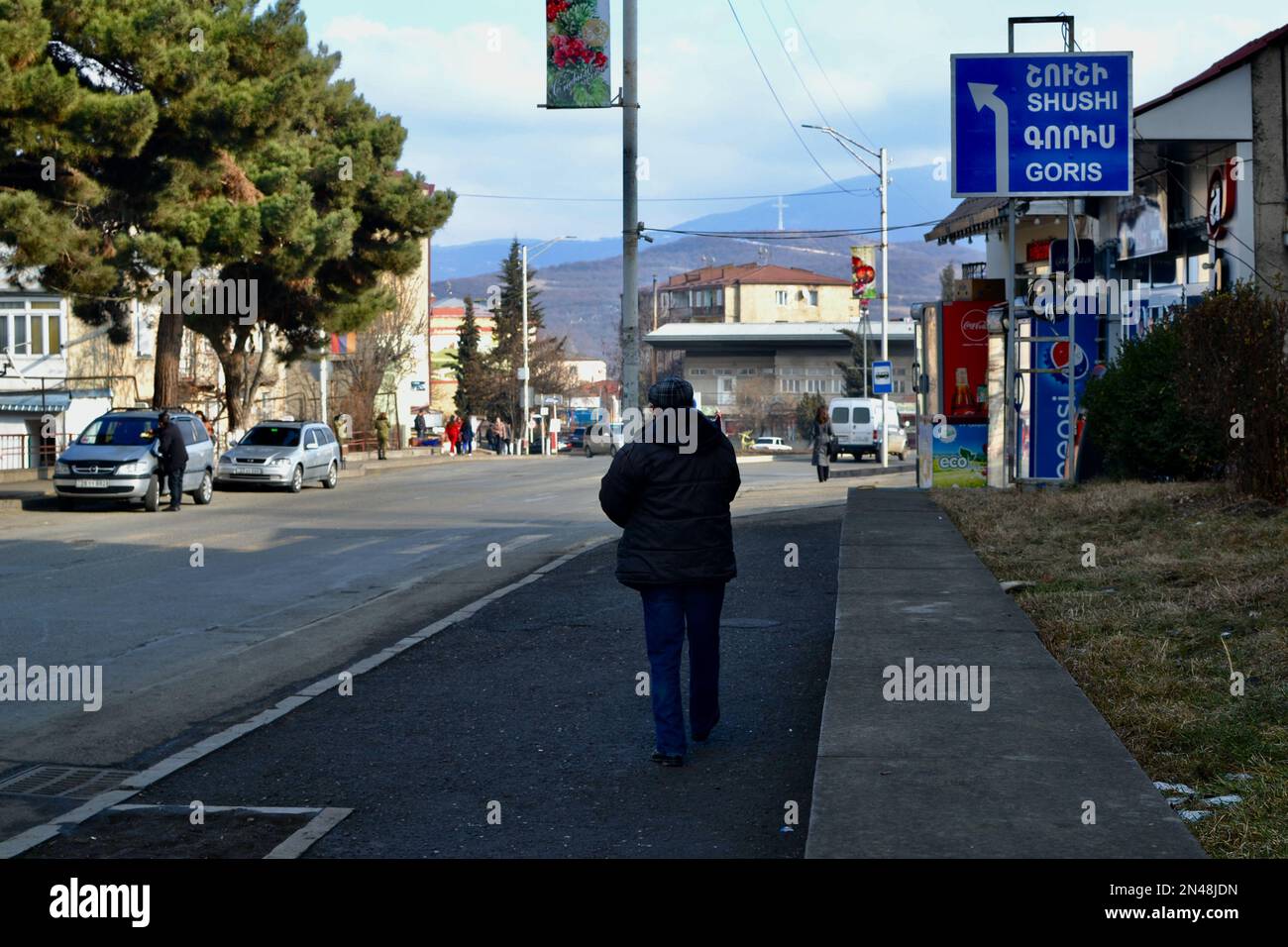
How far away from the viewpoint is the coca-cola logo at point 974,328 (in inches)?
962

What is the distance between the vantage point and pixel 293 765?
7.51m

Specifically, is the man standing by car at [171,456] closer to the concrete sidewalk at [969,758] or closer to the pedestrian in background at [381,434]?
the concrete sidewalk at [969,758]

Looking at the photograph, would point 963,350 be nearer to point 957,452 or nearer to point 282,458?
point 957,452

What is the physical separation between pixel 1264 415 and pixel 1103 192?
6.14m

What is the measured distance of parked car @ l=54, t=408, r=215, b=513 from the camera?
25984 millimetres

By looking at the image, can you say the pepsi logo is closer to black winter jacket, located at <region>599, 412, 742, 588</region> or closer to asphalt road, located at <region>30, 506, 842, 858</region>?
asphalt road, located at <region>30, 506, 842, 858</region>

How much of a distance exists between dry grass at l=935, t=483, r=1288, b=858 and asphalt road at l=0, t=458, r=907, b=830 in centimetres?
498

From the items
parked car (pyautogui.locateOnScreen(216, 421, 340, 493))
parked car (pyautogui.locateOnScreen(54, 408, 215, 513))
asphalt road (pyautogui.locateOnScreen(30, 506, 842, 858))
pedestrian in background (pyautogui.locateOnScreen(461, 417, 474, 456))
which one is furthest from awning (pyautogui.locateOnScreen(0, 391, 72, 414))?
asphalt road (pyautogui.locateOnScreen(30, 506, 842, 858))

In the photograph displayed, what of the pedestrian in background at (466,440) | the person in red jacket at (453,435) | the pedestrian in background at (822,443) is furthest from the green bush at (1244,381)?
the pedestrian in background at (466,440)

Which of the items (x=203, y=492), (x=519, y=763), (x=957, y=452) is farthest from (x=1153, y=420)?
(x=203, y=492)

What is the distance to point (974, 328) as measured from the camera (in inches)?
962

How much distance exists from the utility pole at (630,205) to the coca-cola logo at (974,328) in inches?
229
